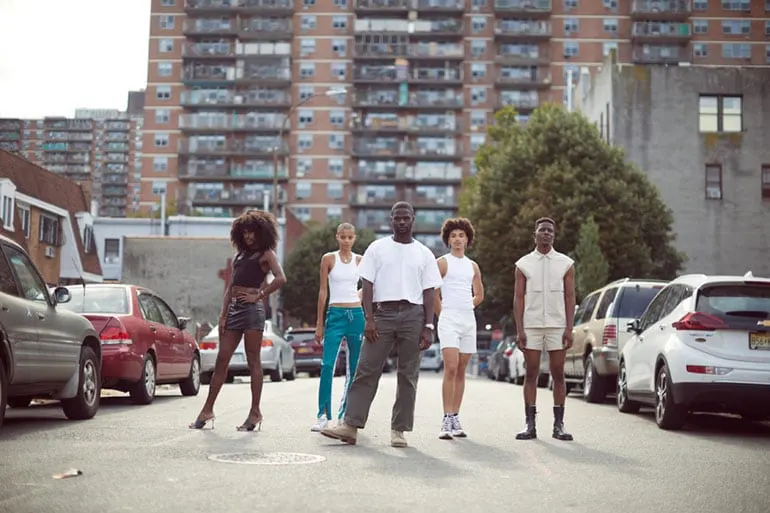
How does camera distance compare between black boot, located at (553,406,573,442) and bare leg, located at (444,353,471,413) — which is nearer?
black boot, located at (553,406,573,442)

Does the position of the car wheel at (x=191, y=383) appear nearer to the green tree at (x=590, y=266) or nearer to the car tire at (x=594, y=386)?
the car tire at (x=594, y=386)

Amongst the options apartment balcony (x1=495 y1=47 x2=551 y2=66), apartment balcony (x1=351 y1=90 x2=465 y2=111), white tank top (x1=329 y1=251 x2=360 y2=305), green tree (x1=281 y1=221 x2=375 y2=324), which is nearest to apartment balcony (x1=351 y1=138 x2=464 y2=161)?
apartment balcony (x1=351 y1=90 x2=465 y2=111)

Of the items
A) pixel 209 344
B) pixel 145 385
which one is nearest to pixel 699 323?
pixel 145 385

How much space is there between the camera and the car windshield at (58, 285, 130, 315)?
14.9m

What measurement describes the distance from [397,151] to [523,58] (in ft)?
42.2

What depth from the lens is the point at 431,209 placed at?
9888 cm

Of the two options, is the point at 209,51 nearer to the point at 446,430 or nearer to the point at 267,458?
the point at 446,430

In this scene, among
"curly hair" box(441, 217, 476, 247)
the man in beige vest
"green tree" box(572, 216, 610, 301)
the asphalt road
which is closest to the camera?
the asphalt road

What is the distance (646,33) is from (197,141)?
125 ft

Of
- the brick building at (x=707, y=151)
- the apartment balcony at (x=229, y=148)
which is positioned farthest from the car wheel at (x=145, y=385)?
the apartment balcony at (x=229, y=148)

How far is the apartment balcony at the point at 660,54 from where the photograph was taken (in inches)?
3848

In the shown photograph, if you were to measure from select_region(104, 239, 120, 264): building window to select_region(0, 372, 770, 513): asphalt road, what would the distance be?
59977 millimetres

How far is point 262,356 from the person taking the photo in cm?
2459

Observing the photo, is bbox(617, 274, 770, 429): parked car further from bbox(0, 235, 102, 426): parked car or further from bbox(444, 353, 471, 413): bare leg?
bbox(0, 235, 102, 426): parked car
